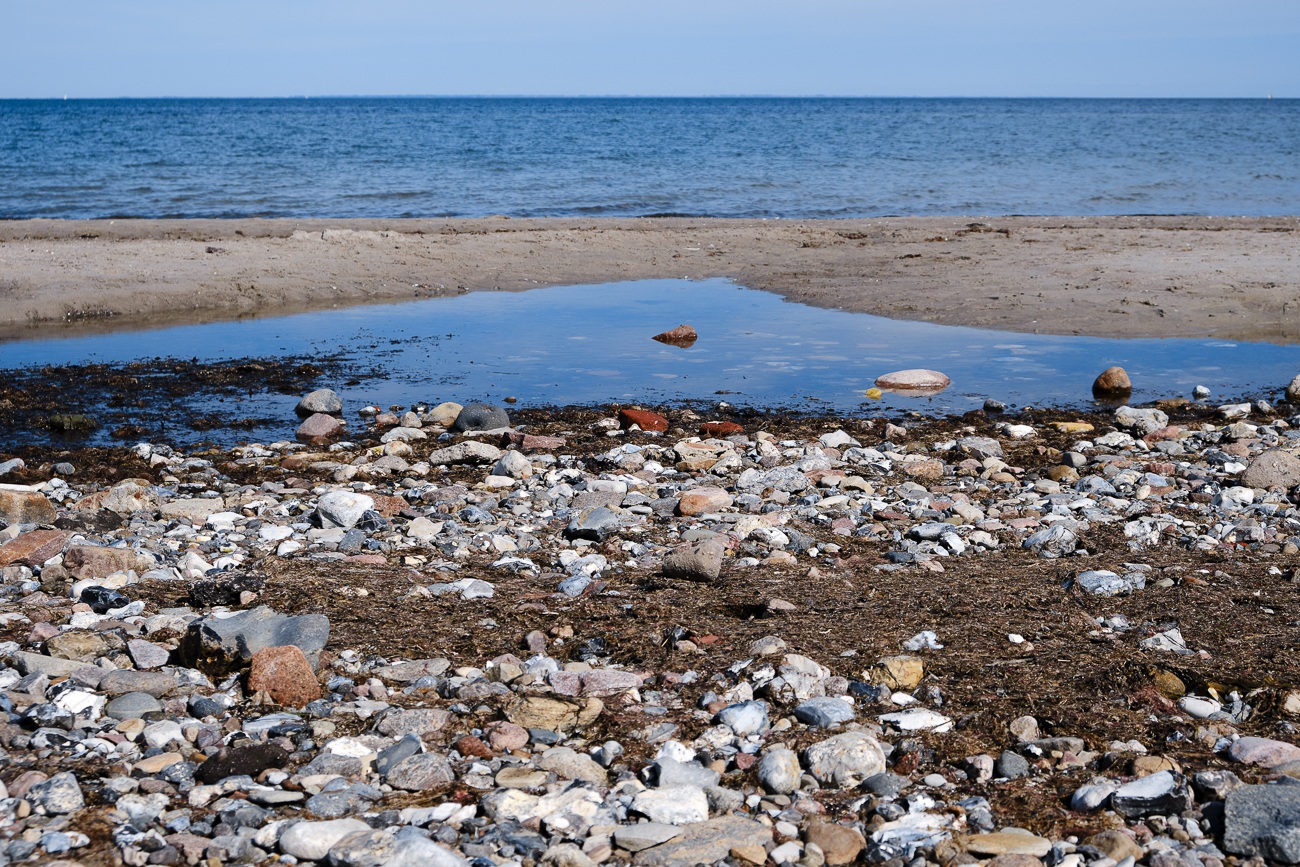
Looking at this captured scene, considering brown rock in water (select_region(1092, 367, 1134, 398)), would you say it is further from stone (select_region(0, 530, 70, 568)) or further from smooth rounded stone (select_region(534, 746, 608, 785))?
stone (select_region(0, 530, 70, 568))

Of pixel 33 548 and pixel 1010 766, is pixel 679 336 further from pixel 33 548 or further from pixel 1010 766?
pixel 1010 766

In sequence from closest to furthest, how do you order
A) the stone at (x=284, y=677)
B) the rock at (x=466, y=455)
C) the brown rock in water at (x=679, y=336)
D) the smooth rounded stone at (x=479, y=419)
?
the stone at (x=284, y=677)
the rock at (x=466, y=455)
the smooth rounded stone at (x=479, y=419)
the brown rock in water at (x=679, y=336)

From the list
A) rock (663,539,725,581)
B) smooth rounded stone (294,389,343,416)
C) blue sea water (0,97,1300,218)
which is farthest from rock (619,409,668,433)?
blue sea water (0,97,1300,218)

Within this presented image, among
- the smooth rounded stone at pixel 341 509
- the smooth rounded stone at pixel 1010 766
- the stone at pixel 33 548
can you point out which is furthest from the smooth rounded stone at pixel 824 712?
the stone at pixel 33 548

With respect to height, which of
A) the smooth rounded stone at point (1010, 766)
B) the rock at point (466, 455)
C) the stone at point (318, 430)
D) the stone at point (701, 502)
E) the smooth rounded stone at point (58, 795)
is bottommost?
the stone at point (318, 430)

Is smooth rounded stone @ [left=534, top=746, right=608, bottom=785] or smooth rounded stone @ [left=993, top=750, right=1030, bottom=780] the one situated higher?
smooth rounded stone @ [left=993, top=750, right=1030, bottom=780]

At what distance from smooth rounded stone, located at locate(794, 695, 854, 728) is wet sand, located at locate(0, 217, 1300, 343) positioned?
33.3ft

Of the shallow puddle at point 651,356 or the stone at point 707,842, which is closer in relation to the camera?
the stone at point 707,842

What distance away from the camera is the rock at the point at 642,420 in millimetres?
8648

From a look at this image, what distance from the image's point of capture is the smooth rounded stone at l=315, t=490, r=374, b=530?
238 inches

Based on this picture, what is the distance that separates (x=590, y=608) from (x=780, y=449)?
339cm

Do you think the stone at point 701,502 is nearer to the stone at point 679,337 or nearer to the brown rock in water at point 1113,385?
the brown rock in water at point 1113,385

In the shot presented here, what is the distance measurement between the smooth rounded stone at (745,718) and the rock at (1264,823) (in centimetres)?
135

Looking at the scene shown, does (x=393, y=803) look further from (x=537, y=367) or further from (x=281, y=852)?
(x=537, y=367)
